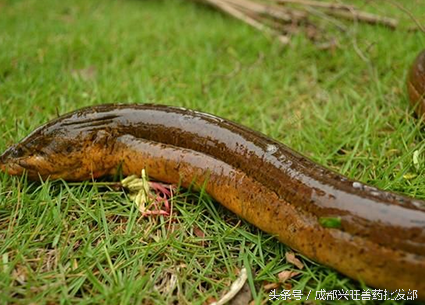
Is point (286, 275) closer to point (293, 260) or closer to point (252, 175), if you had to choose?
point (293, 260)

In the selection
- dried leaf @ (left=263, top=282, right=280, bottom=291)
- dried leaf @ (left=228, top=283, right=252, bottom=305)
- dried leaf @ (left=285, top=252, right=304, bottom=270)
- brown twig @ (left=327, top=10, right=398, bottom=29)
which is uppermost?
brown twig @ (left=327, top=10, right=398, bottom=29)

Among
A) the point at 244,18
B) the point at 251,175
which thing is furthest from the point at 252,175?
the point at 244,18

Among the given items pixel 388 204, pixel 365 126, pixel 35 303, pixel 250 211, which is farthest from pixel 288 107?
pixel 35 303

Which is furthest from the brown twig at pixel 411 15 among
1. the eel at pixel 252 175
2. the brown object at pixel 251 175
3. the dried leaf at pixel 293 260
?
the dried leaf at pixel 293 260

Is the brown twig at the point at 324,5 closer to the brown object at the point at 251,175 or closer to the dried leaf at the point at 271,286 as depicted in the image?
the brown object at the point at 251,175

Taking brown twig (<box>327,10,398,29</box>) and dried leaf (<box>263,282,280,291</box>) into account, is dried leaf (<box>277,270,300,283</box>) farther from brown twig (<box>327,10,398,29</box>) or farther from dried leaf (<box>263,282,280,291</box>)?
brown twig (<box>327,10,398,29</box>)

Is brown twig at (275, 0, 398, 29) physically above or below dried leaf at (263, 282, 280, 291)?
above

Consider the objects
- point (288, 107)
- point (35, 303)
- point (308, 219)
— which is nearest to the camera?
point (35, 303)

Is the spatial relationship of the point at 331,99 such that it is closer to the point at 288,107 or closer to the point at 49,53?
the point at 288,107

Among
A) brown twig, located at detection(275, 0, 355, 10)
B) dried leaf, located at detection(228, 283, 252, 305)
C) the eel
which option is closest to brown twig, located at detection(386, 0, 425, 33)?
brown twig, located at detection(275, 0, 355, 10)
